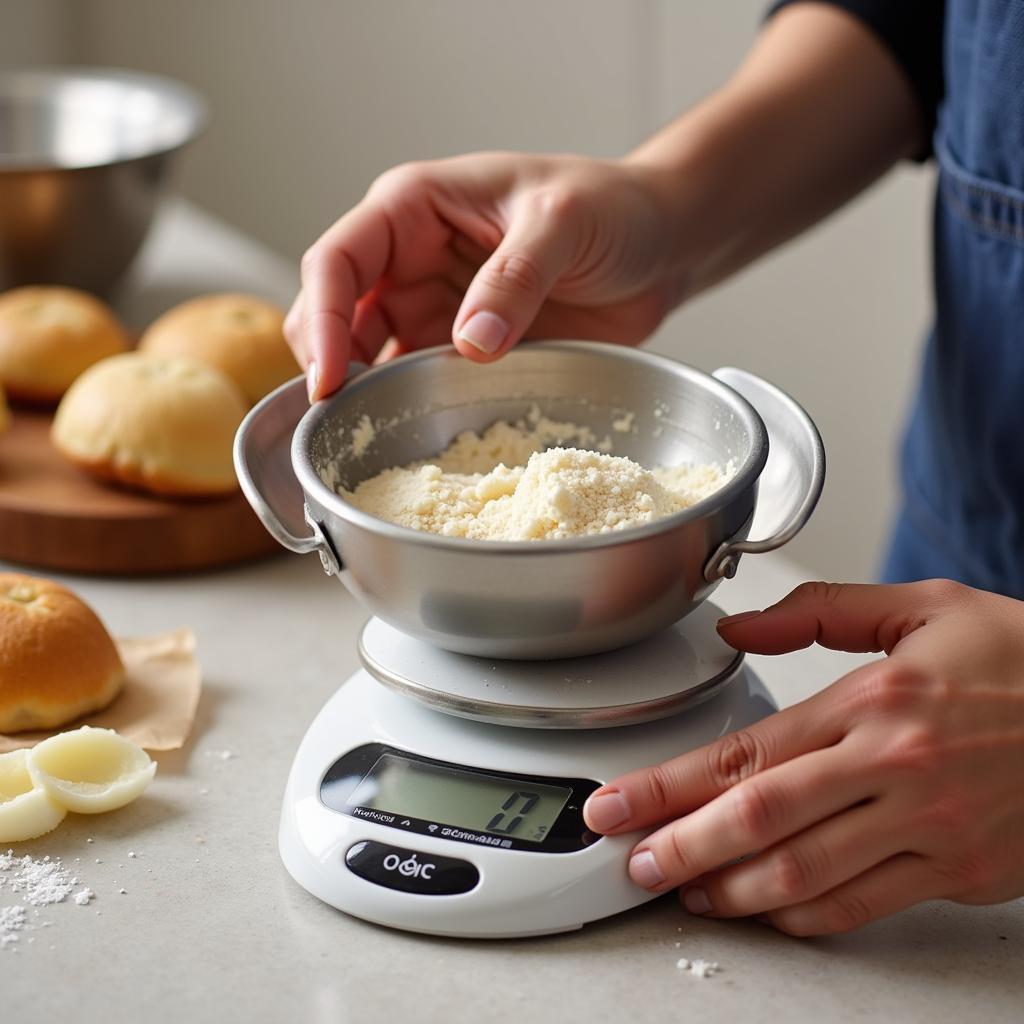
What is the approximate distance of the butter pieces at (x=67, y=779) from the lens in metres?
0.84

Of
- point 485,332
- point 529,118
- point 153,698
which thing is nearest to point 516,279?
point 485,332

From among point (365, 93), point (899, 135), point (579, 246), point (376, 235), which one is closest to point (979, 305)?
point (899, 135)

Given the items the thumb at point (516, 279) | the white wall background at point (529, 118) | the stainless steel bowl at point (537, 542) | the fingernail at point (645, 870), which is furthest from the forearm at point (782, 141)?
the white wall background at point (529, 118)

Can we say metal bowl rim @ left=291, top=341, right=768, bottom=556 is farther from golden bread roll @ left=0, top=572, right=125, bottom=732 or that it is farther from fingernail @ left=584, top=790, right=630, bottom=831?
golden bread roll @ left=0, top=572, right=125, bottom=732

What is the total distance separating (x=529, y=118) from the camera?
3.30 m

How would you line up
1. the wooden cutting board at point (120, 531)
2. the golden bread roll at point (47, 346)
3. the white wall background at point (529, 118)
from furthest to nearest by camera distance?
1. the white wall background at point (529, 118)
2. the golden bread roll at point (47, 346)
3. the wooden cutting board at point (120, 531)

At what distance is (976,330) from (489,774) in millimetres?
698

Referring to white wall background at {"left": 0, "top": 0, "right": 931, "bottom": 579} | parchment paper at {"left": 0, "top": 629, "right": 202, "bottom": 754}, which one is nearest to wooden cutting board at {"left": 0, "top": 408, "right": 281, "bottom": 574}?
parchment paper at {"left": 0, "top": 629, "right": 202, "bottom": 754}

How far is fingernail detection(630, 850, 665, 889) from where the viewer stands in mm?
762

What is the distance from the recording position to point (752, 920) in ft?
2.61

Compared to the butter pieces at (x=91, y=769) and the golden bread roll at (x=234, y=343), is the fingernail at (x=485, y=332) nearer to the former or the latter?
the butter pieces at (x=91, y=769)

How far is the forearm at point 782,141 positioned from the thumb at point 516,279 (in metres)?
0.21

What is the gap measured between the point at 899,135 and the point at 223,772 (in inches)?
38.1

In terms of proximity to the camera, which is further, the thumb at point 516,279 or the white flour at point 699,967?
the thumb at point 516,279
